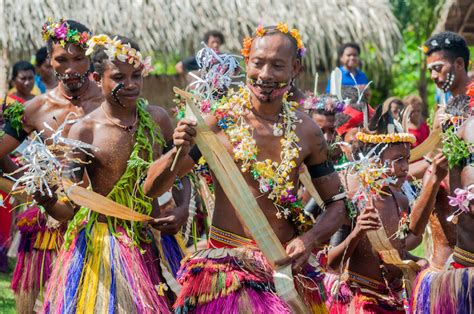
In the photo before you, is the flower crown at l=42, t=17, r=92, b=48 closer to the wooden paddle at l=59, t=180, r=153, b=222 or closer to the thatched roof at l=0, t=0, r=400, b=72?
the wooden paddle at l=59, t=180, r=153, b=222

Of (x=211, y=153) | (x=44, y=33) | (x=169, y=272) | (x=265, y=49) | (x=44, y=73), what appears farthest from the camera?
(x=44, y=73)

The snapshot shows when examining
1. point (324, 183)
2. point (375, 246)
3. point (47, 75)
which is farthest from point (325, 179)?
point (47, 75)

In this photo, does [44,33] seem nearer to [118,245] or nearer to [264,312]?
[118,245]

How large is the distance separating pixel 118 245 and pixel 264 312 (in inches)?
48.8

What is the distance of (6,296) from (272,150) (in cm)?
556

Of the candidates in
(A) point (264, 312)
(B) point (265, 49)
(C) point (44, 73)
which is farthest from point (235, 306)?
(C) point (44, 73)

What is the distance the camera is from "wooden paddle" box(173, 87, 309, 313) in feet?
17.8

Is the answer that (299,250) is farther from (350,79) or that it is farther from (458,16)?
(458,16)

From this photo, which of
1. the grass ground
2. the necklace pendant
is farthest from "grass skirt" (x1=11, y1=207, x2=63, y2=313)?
the necklace pendant

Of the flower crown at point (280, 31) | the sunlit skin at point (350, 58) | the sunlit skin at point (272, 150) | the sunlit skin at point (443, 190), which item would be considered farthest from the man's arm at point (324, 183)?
the sunlit skin at point (350, 58)

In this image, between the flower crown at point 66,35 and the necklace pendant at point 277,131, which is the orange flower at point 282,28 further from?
the flower crown at point 66,35

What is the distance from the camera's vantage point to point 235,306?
18.4 feet

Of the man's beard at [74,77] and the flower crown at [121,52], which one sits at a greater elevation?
the flower crown at [121,52]

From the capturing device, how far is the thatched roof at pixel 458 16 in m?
14.0
